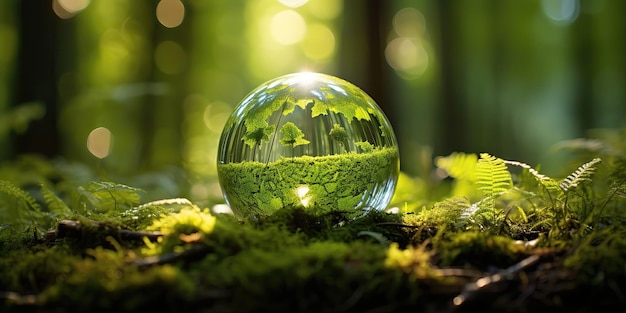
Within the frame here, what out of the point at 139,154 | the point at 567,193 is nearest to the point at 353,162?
the point at 567,193

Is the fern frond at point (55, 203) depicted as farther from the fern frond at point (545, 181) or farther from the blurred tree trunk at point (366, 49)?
the blurred tree trunk at point (366, 49)

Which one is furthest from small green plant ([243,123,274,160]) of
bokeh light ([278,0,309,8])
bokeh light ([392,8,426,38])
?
bokeh light ([278,0,309,8])

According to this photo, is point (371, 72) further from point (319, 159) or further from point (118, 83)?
point (319, 159)

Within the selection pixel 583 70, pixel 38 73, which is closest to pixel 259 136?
pixel 38 73

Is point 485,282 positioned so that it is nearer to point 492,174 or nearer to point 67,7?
point 492,174

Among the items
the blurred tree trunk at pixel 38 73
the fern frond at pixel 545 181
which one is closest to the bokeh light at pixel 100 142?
the blurred tree trunk at pixel 38 73

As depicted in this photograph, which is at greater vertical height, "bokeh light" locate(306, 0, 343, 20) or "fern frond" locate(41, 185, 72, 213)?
"bokeh light" locate(306, 0, 343, 20)

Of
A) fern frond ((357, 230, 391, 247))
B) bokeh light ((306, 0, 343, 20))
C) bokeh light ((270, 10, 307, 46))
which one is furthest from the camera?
bokeh light ((270, 10, 307, 46))

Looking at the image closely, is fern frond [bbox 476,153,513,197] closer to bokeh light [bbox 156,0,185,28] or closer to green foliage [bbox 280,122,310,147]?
green foliage [bbox 280,122,310,147]
